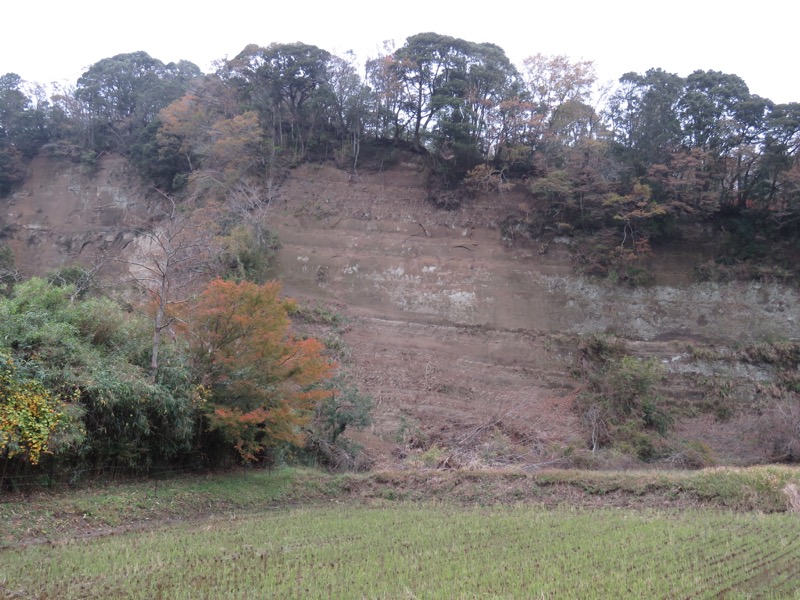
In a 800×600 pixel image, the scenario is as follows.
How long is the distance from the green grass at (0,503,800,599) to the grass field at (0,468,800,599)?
34mm

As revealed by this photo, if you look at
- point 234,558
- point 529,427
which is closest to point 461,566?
point 234,558

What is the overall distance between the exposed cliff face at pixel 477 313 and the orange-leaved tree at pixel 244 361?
754 cm

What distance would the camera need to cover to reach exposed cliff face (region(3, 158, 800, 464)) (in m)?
26.0

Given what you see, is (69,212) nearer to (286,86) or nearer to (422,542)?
(286,86)

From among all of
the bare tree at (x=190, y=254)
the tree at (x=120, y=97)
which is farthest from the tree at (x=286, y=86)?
the bare tree at (x=190, y=254)

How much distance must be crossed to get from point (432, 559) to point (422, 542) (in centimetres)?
132

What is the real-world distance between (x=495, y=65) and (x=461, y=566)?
106 ft

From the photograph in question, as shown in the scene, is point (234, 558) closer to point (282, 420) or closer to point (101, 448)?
point (101, 448)

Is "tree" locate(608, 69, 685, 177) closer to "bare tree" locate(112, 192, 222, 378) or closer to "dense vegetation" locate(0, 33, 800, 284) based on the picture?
"dense vegetation" locate(0, 33, 800, 284)

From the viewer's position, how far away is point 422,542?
10500mm

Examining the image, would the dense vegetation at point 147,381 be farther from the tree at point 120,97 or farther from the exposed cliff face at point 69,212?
the tree at point 120,97

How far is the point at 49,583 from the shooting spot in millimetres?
7629

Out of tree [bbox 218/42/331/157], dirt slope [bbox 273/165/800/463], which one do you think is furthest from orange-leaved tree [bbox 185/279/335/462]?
tree [bbox 218/42/331/157]

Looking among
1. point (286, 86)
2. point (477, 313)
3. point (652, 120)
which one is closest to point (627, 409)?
point (477, 313)
